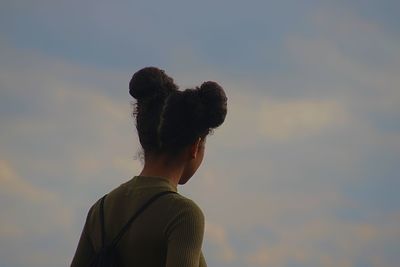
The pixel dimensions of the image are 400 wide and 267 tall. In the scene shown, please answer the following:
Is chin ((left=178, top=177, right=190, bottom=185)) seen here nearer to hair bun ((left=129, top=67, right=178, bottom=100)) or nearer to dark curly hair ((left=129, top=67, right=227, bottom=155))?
dark curly hair ((left=129, top=67, right=227, bottom=155))

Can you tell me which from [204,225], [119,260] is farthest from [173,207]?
[119,260]

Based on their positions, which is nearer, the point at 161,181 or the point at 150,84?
the point at 161,181

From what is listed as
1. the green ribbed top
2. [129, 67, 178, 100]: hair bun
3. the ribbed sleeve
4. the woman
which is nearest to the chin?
the woman

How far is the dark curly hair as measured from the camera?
15.5 feet

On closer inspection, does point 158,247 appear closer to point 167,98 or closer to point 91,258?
point 91,258

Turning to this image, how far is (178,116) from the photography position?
4715 millimetres

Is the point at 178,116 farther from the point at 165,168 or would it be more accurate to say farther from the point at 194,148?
the point at 165,168

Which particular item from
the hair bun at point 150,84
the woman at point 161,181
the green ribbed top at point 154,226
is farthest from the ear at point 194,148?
the hair bun at point 150,84

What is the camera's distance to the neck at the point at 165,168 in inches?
189

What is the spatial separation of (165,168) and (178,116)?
1.15 ft

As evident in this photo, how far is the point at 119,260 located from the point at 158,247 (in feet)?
1.03

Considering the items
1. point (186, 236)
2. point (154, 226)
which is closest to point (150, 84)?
point (154, 226)

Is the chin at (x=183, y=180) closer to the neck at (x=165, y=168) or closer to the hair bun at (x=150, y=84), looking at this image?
the neck at (x=165, y=168)

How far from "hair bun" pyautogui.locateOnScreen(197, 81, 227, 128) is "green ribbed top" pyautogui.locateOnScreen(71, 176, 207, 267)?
0.49 meters
